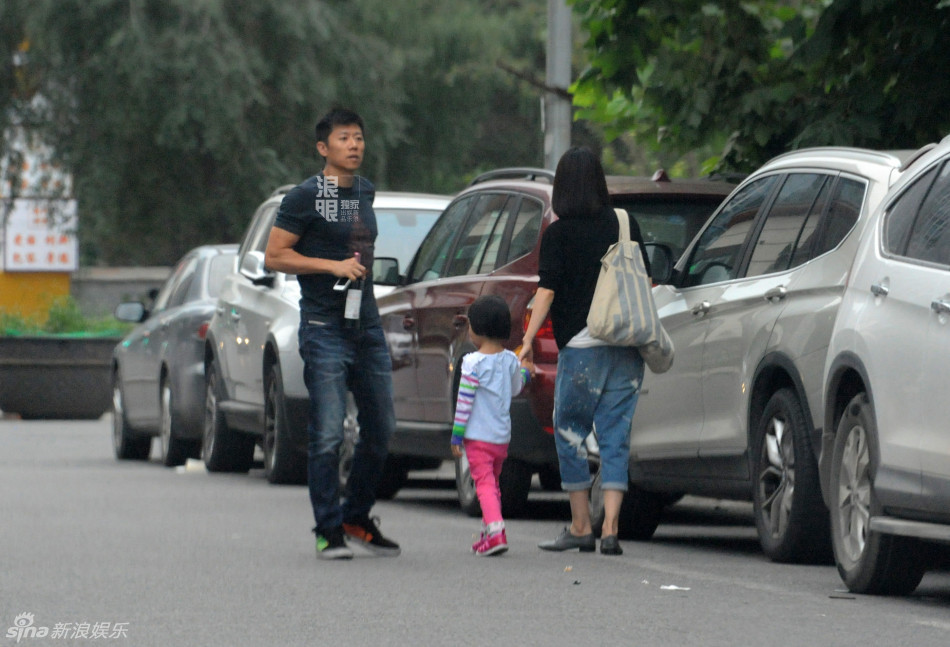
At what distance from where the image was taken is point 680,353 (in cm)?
991

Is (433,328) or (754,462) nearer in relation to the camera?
(754,462)

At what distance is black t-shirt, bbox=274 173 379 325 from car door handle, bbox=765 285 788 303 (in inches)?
68.3

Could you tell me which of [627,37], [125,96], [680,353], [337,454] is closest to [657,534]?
[680,353]

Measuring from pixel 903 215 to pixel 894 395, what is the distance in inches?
33.0

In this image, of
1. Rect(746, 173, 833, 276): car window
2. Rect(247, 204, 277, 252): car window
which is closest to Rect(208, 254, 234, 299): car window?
Rect(247, 204, 277, 252): car window

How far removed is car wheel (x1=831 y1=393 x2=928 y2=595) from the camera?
7648mm

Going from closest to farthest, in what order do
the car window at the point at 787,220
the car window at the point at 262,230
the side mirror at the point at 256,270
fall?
1. the car window at the point at 787,220
2. the side mirror at the point at 256,270
3. the car window at the point at 262,230

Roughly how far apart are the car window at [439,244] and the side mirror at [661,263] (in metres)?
2.41

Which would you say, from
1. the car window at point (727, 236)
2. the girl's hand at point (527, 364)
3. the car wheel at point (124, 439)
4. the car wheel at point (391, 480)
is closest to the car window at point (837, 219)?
the car window at point (727, 236)

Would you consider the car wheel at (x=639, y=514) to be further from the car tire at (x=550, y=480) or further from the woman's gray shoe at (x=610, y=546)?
the car tire at (x=550, y=480)

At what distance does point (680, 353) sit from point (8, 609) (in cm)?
360

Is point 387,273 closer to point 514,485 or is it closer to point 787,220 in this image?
point 514,485

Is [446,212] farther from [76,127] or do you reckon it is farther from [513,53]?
[513,53]

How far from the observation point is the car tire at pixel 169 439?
17109mm
